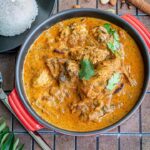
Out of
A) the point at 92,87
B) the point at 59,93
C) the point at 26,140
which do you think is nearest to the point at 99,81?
the point at 92,87

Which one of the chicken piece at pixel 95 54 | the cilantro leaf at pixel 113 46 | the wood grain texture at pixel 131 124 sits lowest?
the wood grain texture at pixel 131 124

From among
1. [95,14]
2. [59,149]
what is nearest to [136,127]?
[59,149]

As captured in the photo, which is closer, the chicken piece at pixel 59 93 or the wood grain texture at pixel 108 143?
the chicken piece at pixel 59 93

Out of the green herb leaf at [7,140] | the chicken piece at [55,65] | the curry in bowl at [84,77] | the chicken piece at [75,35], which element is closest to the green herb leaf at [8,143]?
the green herb leaf at [7,140]

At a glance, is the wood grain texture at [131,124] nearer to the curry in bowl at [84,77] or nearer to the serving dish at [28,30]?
the curry in bowl at [84,77]

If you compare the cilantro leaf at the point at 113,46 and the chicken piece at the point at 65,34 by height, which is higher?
the chicken piece at the point at 65,34

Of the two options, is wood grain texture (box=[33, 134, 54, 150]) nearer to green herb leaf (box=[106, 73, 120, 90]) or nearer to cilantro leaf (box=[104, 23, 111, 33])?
green herb leaf (box=[106, 73, 120, 90])

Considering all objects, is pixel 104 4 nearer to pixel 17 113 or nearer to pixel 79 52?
pixel 79 52
